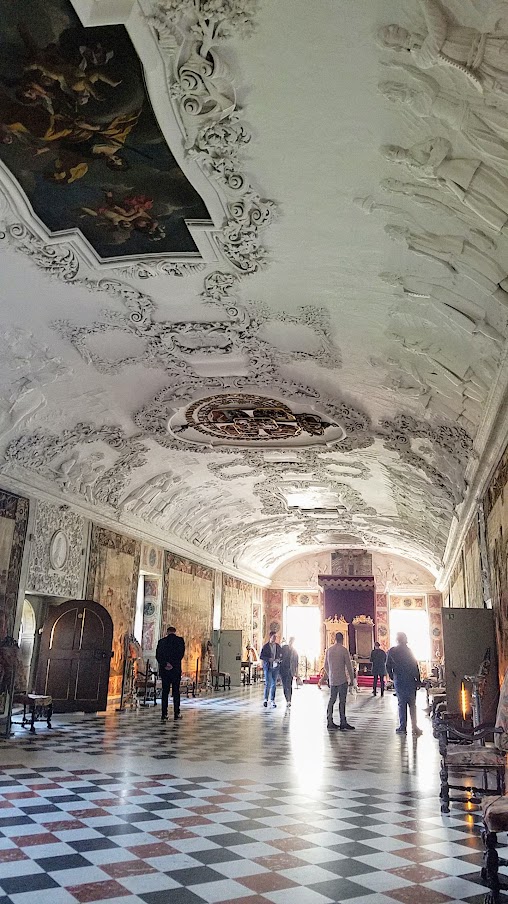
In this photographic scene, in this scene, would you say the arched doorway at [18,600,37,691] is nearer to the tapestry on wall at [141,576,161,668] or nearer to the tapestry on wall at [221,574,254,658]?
the tapestry on wall at [141,576,161,668]

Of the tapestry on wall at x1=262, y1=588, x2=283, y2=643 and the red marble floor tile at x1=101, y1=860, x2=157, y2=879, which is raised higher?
the tapestry on wall at x1=262, y1=588, x2=283, y2=643

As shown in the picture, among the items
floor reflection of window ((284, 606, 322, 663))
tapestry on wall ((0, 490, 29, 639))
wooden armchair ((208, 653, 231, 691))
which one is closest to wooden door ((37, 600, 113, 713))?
tapestry on wall ((0, 490, 29, 639))

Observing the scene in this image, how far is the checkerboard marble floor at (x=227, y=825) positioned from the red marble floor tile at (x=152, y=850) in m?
0.02

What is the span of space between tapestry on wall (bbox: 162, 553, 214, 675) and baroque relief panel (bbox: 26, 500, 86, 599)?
5.74 m

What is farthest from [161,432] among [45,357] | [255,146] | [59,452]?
[255,146]

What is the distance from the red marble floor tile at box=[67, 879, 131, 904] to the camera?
4.16m

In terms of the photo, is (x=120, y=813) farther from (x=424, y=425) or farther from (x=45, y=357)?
(x=424, y=425)

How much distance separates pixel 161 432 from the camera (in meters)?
15.9

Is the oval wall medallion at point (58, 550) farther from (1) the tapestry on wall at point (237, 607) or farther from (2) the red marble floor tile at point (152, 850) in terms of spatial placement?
(1) the tapestry on wall at point (237, 607)

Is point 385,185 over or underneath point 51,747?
over

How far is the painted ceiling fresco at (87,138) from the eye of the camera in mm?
5582

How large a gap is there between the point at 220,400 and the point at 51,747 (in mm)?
6977

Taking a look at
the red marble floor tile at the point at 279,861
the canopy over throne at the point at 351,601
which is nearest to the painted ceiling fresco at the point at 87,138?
the red marble floor tile at the point at 279,861

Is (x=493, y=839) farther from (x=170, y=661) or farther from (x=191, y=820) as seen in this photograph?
(x=170, y=661)
